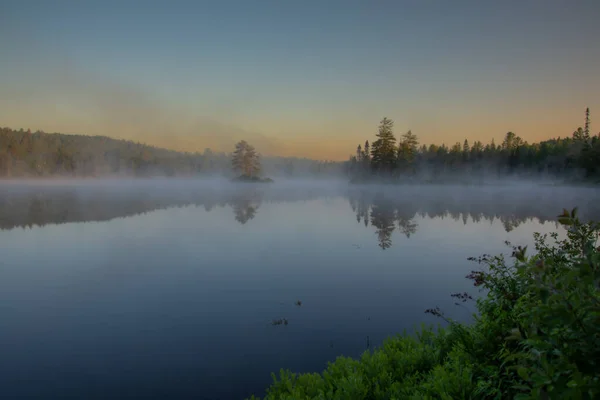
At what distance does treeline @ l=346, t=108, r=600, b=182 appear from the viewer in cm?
9088

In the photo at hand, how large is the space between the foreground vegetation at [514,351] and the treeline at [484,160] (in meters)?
100

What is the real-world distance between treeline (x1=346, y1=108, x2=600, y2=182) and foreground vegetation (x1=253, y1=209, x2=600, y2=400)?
330ft

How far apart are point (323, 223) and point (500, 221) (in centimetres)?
1562

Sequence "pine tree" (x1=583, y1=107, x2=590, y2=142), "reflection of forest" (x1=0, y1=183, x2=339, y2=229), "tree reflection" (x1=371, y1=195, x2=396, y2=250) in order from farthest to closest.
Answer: "pine tree" (x1=583, y1=107, x2=590, y2=142) < "reflection of forest" (x1=0, y1=183, x2=339, y2=229) < "tree reflection" (x1=371, y1=195, x2=396, y2=250)

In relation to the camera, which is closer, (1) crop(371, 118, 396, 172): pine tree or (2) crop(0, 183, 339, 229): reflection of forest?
(2) crop(0, 183, 339, 229): reflection of forest

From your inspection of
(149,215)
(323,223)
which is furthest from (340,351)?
(149,215)

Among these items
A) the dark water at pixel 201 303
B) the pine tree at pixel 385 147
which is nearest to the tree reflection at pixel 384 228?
the dark water at pixel 201 303

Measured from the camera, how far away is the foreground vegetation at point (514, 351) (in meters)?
2.14

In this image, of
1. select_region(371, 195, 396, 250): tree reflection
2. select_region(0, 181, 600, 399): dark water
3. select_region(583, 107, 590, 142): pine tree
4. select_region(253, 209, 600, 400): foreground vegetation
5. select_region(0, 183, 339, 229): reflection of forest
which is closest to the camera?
select_region(253, 209, 600, 400): foreground vegetation

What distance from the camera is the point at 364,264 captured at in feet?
48.3

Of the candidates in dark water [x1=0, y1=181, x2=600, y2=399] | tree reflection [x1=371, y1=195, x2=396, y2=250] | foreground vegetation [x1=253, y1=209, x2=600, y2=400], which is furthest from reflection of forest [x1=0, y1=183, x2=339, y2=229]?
foreground vegetation [x1=253, y1=209, x2=600, y2=400]

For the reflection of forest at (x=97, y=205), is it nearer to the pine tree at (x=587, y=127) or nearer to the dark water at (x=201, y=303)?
the dark water at (x=201, y=303)

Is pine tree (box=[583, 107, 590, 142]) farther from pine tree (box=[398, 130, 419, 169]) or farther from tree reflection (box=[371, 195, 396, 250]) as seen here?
tree reflection (box=[371, 195, 396, 250])

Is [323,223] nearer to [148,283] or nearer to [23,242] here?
[148,283]
